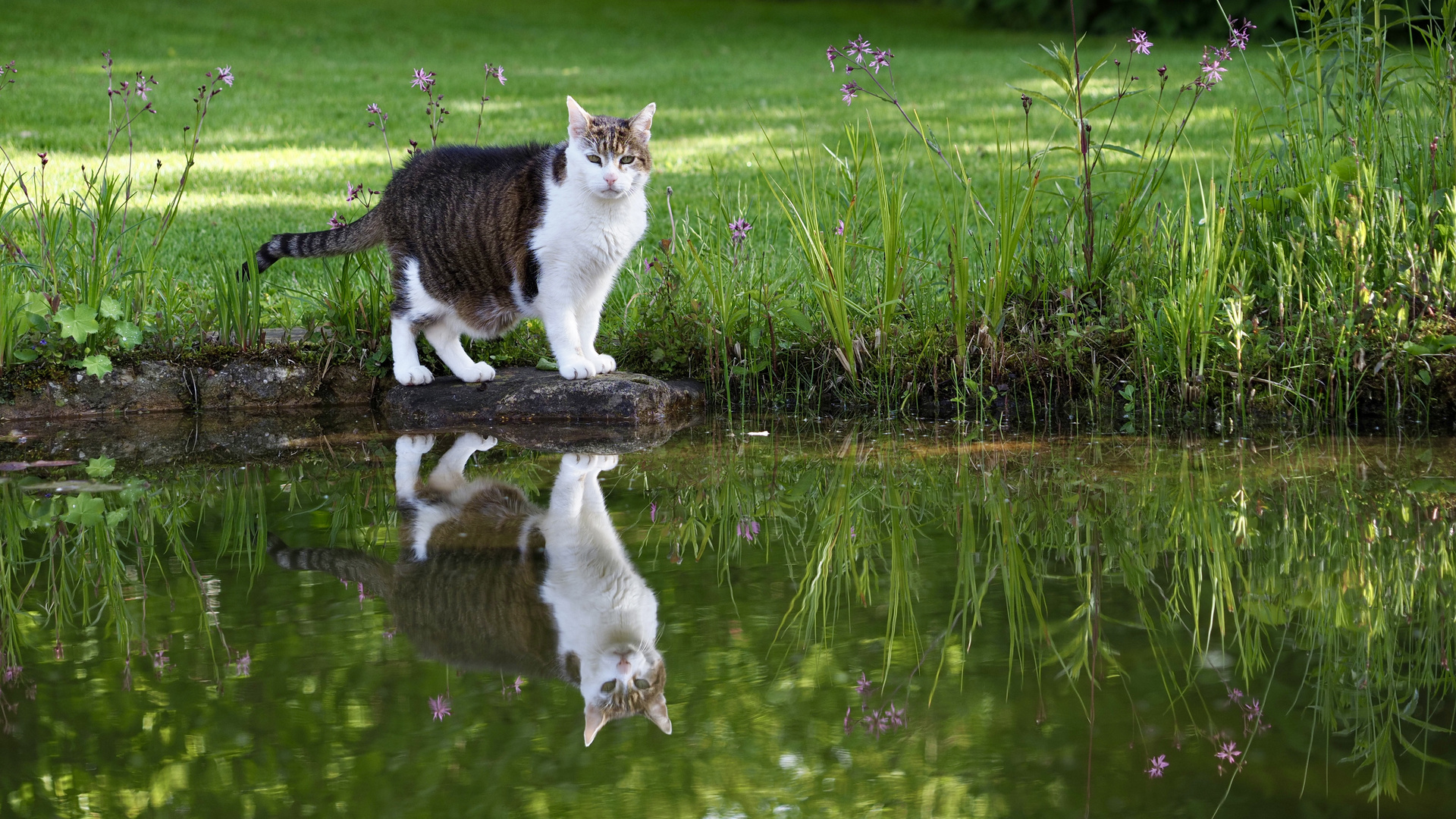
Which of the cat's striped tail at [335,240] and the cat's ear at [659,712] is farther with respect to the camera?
the cat's striped tail at [335,240]

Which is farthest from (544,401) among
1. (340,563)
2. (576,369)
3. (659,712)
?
(659,712)

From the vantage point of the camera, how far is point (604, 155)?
407 centimetres

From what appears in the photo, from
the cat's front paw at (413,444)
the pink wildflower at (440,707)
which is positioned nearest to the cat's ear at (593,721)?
the pink wildflower at (440,707)

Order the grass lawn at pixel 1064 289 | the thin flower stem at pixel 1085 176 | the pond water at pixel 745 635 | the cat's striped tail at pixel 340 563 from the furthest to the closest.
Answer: the grass lawn at pixel 1064 289, the thin flower stem at pixel 1085 176, the cat's striped tail at pixel 340 563, the pond water at pixel 745 635

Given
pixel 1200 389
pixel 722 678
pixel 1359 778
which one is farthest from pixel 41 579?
pixel 1200 389

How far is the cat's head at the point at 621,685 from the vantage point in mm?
2037

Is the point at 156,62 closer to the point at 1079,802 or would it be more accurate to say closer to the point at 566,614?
the point at 566,614

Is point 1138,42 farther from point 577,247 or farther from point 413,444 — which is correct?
point 413,444

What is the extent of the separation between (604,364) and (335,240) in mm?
1040

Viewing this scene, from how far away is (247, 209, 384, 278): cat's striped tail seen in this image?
443cm

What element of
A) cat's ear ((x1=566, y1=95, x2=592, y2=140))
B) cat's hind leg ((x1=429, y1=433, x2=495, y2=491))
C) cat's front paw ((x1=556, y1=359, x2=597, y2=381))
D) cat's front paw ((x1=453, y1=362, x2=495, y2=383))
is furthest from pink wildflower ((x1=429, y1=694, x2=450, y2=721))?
cat's ear ((x1=566, y1=95, x2=592, y2=140))

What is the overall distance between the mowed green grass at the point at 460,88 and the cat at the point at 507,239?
0.54 metres

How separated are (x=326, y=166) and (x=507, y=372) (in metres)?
4.63

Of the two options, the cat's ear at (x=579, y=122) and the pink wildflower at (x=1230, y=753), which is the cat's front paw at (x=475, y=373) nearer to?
the cat's ear at (x=579, y=122)
